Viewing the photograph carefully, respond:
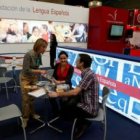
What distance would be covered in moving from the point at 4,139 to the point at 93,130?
4.52 ft

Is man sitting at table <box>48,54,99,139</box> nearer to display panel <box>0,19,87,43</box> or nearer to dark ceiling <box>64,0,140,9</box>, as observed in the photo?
display panel <box>0,19,87,43</box>

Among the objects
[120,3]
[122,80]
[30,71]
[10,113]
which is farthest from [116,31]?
[120,3]

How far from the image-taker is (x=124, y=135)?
10.1 feet

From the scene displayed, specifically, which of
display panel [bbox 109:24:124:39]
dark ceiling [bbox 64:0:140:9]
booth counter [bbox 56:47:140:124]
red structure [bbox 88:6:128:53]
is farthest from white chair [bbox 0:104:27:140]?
dark ceiling [bbox 64:0:140:9]

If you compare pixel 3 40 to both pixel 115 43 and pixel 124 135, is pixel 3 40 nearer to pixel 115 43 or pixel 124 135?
pixel 115 43

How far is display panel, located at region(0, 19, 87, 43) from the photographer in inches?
275

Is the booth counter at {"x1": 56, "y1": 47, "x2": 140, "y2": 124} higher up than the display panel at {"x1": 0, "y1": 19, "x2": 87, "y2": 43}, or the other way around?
the display panel at {"x1": 0, "y1": 19, "x2": 87, "y2": 43}

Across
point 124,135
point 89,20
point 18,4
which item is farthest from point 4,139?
point 89,20

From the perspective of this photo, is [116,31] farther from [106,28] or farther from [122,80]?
[122,80]

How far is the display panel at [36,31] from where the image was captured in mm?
6980

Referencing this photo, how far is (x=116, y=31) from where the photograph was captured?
8672 mm

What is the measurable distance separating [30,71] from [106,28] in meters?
6.03

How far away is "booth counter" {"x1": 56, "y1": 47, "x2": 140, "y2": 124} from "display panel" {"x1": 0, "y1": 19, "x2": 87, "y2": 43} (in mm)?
3965

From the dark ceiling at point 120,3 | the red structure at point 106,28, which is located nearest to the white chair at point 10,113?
the red structure at point 106,28
